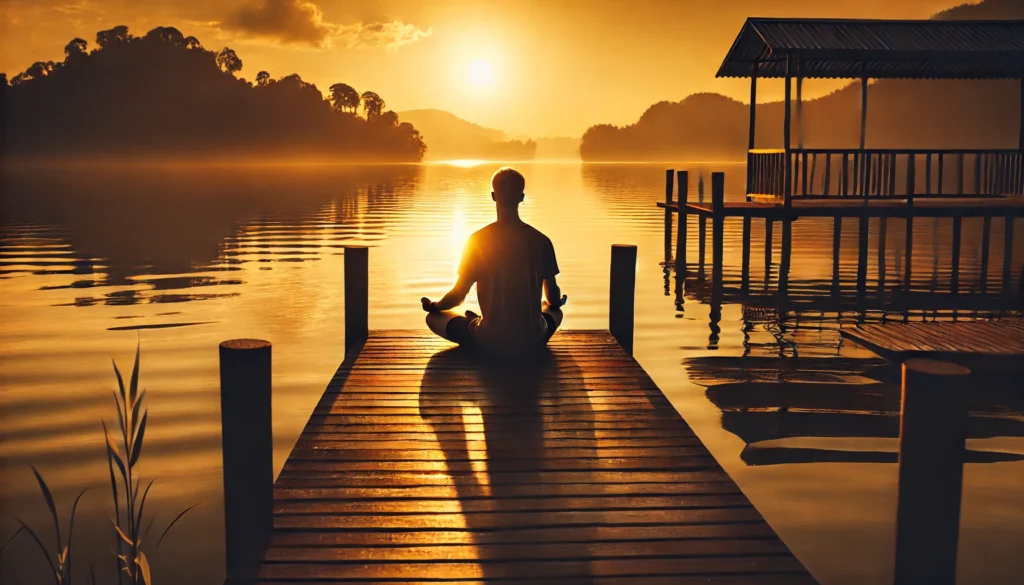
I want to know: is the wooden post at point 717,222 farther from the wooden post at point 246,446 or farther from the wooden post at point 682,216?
the wooden post at point 246,446

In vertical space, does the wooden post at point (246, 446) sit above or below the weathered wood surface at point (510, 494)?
above

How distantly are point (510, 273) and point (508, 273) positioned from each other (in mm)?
15

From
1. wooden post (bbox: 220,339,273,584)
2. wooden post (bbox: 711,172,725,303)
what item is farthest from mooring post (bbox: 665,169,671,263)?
wooden post (bbox: 220,339,273,584)

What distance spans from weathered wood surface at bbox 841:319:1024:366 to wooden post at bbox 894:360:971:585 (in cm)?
544

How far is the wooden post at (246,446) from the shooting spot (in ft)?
14.4

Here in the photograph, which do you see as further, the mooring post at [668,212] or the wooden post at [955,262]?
the mooring post at [668,212]

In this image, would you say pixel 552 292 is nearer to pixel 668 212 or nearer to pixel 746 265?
pixel 746 265

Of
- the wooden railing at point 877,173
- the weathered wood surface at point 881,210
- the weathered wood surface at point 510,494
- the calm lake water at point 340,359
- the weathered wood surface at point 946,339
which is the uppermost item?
the wooden railing at point 877,173

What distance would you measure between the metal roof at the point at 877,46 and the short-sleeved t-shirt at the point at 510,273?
13.8 m

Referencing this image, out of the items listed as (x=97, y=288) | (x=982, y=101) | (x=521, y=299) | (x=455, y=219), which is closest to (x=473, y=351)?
(x=521, y=299)

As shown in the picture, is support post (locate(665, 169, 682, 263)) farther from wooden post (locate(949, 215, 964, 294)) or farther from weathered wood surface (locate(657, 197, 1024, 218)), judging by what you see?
wooden post (locate(949, 215, 964, 294))

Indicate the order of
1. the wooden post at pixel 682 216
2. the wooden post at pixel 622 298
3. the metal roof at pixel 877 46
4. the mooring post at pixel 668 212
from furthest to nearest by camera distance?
the mooring post at pixel 668 212 < the wooden post at pixel 682 216 < the metal roof at pixel 877 46 < the wooden post at pixel 622 298

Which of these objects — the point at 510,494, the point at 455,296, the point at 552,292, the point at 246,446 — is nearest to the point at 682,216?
the point at 552,292

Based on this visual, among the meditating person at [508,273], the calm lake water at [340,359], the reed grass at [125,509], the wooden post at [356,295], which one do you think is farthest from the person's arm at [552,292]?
the reed grass at [125,509]
